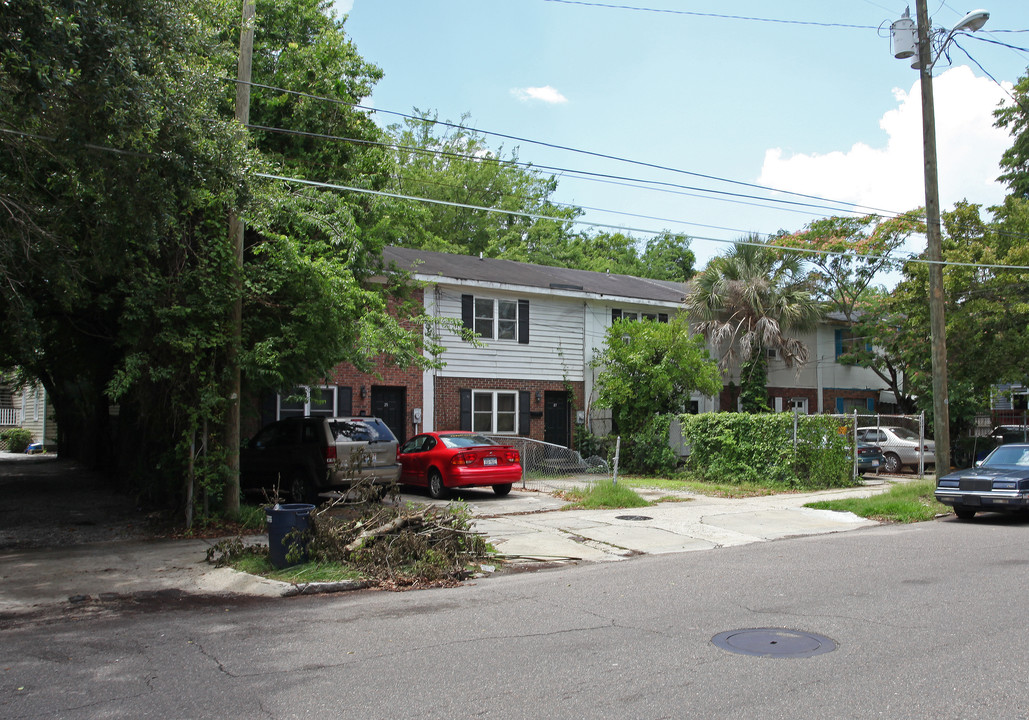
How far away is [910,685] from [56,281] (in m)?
10.5

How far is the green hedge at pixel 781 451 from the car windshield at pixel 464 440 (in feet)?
21.6

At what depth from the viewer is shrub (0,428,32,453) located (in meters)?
34.1

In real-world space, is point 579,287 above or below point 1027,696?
above

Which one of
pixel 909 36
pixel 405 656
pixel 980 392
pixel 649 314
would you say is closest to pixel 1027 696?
pixel 405 656

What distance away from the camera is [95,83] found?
789 cm

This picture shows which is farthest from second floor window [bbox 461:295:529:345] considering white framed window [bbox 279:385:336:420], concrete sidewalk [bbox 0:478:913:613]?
concrete sidewalk [bbox 0:478:913:613]

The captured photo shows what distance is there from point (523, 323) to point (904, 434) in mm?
12015

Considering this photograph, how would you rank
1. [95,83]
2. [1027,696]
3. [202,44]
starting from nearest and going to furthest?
[1027,696], [95,83], [202,44]

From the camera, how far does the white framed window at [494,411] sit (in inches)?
899

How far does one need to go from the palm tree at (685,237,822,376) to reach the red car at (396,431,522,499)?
11929 mm

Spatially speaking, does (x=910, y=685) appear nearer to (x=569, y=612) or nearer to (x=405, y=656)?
(x=569, y=612)

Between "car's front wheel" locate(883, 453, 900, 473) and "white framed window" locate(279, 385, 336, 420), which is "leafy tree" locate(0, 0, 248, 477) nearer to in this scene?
"white framed window" locate(279, 385, 336, 420)

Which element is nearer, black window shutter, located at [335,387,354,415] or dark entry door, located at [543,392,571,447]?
black window shutter, located at [335,387,354,415]

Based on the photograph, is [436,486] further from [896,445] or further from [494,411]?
[896,445]
